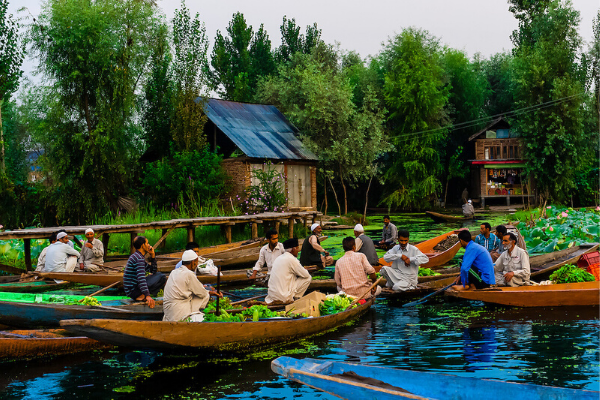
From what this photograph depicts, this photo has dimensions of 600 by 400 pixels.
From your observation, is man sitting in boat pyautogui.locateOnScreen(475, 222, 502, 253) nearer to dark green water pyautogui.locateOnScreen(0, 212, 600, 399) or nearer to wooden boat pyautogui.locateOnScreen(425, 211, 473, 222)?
dark green water pyautogui.locateOnScreen(0, 212, 600, 399)

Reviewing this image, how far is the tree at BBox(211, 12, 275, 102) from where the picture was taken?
148ft

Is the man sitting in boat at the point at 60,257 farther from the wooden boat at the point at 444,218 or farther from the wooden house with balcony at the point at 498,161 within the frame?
the wooden house with balcony at the point at 498,161

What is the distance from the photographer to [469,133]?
1710 inches

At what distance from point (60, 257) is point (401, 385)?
10.2 meters

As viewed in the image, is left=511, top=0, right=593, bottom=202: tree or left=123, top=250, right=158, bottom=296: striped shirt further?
left=511, top=0, right=593, bottom=202: tree

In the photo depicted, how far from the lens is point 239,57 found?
4622 cm

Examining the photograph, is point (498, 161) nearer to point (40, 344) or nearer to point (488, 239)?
point (488, 239)

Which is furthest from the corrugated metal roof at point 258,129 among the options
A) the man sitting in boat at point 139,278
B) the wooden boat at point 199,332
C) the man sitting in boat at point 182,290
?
the man sitting in boat at point 182,290

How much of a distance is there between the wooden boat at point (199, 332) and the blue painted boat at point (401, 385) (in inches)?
80.3

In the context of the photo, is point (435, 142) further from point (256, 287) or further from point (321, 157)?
point (256, 287)

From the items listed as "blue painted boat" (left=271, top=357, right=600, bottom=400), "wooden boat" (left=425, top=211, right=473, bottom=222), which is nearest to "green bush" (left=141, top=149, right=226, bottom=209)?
"wooden boat" (left=425, top=211, right=473, bottom=222)

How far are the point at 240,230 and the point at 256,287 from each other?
1027 cm

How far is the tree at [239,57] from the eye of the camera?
45.2m

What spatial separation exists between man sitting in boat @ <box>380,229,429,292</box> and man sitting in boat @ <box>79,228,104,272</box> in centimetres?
707
